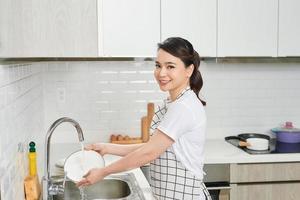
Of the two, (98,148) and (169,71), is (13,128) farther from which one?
(169,71)

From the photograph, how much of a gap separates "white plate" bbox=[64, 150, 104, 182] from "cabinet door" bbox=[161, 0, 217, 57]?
113 cm

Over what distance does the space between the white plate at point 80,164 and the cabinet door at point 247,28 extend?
131cm

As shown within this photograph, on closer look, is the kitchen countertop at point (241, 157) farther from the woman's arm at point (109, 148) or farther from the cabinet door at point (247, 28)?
the woman's arm at point (109, 148)

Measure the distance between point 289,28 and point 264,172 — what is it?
3.18 ft

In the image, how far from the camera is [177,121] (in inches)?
68.4

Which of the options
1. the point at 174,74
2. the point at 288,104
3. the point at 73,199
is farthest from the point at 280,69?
the point at 73,199

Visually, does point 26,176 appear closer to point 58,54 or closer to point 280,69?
point 58,54

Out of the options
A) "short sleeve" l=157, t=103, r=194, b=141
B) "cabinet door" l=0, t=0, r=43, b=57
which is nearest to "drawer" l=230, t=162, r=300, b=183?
"short sleeve" l=157, t=103, r=194, b=141

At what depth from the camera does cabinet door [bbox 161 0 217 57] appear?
2666mm

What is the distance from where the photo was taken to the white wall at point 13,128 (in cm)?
134

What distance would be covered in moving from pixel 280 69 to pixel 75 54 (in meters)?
2.01

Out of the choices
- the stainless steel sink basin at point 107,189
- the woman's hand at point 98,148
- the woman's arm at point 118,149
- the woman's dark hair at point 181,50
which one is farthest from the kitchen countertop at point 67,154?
the woman's dark hair at point 181,50

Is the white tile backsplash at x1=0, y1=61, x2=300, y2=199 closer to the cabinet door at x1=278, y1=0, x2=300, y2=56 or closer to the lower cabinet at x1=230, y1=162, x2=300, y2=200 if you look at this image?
the cabinet door at x1=278, y1=0, x2=300, y2=56

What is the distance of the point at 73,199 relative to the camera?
81.9 inches
